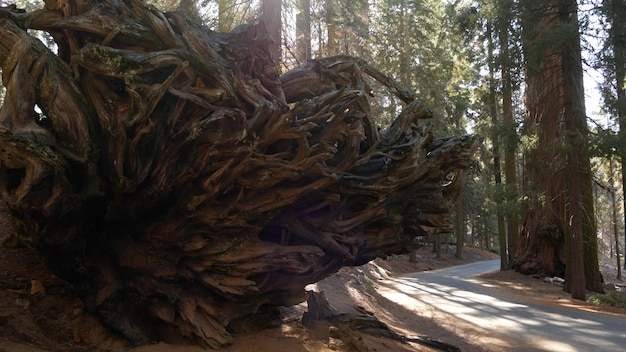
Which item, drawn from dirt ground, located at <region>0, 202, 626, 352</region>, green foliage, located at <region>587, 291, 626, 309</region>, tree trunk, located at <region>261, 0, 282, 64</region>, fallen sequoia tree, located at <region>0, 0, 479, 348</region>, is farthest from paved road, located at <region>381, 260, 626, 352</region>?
tree trunk, located at <region>261, 0, 282, 64</region>

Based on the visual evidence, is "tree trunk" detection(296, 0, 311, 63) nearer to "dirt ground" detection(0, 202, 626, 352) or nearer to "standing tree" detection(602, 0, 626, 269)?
"standing tree" detection(602, 0, 626, 269)

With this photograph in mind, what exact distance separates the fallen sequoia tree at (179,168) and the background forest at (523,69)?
4468 mm

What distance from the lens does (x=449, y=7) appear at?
24.0 meters

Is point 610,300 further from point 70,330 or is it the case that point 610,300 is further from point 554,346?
point 70,330

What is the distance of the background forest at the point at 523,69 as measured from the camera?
14281 millimetres

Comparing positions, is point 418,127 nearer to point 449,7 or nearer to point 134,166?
point 134,166

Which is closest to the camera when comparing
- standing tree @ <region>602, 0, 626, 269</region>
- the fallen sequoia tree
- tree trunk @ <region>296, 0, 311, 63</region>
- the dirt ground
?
the fallen sequoia tree

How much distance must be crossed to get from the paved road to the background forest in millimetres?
3122

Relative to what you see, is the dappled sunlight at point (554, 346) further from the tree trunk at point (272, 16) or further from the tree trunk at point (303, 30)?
the tree trunk at point (303, 30)

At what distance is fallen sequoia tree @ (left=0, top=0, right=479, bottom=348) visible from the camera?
17.2ft

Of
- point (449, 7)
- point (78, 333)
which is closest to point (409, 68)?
point (449, 7)

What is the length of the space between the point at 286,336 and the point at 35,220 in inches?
142

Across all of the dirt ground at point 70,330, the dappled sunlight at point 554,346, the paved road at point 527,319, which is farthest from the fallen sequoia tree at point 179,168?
the paved road at point 527,319

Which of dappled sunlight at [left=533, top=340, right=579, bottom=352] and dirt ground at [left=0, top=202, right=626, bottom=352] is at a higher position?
dirt ground at [left=0, top=202, right=626, bottom=352]
